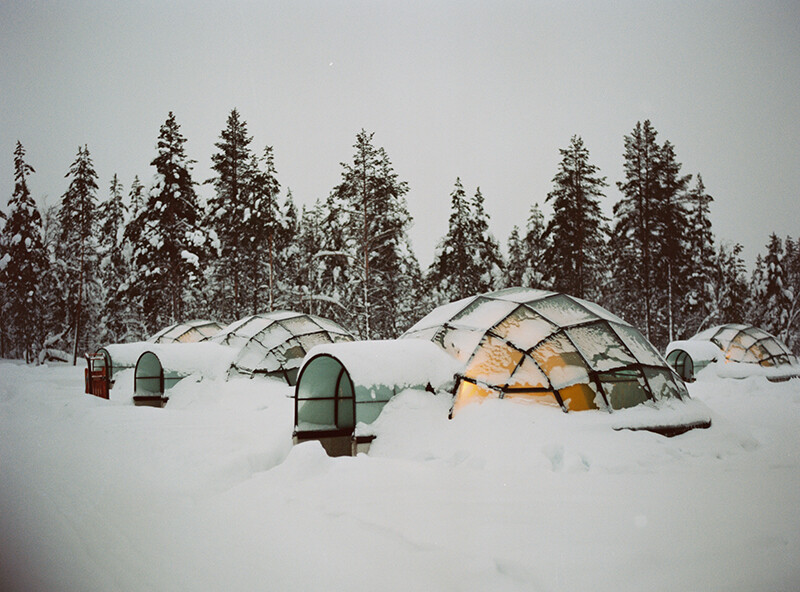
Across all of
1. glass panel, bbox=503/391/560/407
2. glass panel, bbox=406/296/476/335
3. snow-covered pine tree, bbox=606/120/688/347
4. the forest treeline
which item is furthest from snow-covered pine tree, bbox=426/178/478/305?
glass panel, bbox=503/391/560/407

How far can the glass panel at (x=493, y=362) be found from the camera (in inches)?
336

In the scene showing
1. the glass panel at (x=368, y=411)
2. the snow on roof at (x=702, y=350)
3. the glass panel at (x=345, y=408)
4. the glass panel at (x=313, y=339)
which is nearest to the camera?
the glass panel at (x=368, y=411)

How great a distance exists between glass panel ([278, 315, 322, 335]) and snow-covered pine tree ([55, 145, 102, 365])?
49.3ft

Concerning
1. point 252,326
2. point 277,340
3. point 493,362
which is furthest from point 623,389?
point 252,326

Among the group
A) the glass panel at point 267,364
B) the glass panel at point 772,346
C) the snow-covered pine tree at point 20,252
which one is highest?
the snow-covered pine tree at point 20,252

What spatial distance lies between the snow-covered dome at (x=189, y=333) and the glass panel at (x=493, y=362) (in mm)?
17502

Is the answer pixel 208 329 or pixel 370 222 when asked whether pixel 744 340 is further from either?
pixel 208 329

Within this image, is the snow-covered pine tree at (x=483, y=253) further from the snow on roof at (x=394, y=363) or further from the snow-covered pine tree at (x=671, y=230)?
the snow on roof at (x=394, y=363)

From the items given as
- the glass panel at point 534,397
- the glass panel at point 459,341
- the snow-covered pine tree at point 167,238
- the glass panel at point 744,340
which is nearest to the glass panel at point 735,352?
the glass panel at point 744,340

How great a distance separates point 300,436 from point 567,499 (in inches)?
210

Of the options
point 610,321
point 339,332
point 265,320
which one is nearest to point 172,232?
point 265,320

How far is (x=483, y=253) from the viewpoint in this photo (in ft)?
91.3

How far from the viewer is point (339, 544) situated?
12.4ft

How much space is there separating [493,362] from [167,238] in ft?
76.3
